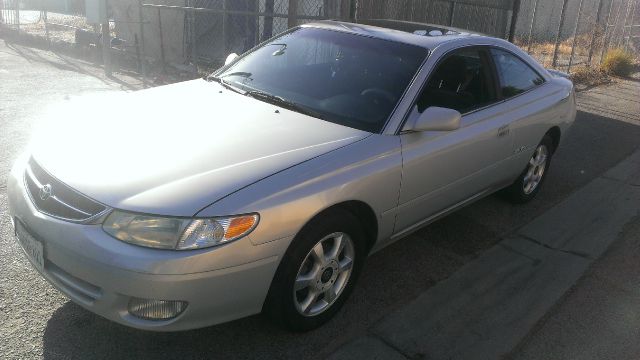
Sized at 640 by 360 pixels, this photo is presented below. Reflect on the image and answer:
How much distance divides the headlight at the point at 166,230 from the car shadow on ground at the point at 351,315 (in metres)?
0.69

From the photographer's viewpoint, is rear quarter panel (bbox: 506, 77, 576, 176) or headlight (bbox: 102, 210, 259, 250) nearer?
headlight (bbox: 102, 210, 259, 250)

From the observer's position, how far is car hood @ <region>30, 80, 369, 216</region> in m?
2.56

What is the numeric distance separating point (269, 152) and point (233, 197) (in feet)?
1.50

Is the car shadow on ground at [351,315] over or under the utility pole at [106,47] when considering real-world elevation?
under

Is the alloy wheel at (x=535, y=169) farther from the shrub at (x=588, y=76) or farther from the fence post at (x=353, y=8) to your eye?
the shrub at (x=588, y=76)

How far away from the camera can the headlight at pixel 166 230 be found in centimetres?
245

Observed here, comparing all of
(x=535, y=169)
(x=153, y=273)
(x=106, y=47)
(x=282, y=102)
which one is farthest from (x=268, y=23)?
(x=153, y=273)

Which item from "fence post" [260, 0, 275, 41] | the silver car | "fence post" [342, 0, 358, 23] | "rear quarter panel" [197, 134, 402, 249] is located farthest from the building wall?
"rear quarter panel" [197, 134, 402, 249]

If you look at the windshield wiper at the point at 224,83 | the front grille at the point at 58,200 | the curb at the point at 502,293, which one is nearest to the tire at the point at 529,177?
the curb at the point at 502,293

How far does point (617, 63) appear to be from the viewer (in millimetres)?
14047

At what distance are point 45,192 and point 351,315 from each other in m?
1.80

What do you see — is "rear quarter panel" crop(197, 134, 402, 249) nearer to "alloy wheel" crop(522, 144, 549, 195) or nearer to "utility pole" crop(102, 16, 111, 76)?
"alloy wheel" crop(522, 144, 549, 195)

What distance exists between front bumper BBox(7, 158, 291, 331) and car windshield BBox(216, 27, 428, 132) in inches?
46.0

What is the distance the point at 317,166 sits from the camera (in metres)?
2.87
